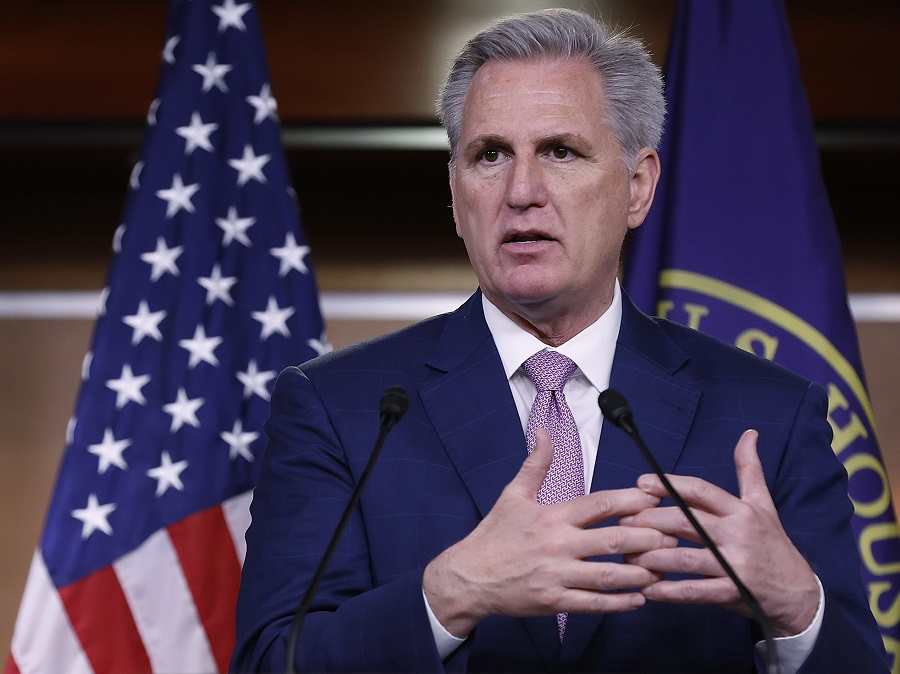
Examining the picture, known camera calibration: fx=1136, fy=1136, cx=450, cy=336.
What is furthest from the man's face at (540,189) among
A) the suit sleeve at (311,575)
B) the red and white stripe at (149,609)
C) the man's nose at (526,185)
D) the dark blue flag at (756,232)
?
the red and white stripe at (149,609)

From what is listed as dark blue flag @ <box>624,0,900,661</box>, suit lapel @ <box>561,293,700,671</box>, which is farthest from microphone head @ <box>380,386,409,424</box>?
dark blue flag @ <box>624,0,900,661</box>

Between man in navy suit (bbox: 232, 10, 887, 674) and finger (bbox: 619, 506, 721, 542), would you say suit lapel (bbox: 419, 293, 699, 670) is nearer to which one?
man in navy suit (bbox: 232, 10, 887, 674)

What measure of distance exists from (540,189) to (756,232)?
114 centimetres

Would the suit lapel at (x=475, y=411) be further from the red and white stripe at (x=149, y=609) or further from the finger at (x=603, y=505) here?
the red and white stripe at (x=149, y=609)

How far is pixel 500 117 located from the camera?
1.77 m

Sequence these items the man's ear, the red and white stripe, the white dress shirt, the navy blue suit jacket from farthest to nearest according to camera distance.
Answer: the red and white stripe, the man's ear, the white dress shirt, the navy blue suit jacket

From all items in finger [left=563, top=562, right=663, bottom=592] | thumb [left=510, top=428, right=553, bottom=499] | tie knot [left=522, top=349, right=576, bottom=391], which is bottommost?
finger [left=563, top=562, right=663, bottom=592]

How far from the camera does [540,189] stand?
1.72 meters

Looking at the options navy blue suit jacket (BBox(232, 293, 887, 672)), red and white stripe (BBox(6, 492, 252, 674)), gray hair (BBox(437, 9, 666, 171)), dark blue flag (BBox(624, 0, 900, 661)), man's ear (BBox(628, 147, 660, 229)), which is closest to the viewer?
navy blue suit jacket (BBox(232, 293, 887, 672))

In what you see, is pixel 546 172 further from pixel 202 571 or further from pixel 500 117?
pixel 202 571

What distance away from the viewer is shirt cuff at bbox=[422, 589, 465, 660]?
4.45 ft

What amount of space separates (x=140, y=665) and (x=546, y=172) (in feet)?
5.06

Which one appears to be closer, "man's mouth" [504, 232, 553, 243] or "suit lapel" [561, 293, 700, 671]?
"suit lapel" [561, 293, 700, 671]

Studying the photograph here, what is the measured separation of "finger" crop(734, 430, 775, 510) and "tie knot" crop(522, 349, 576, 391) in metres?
0.36
